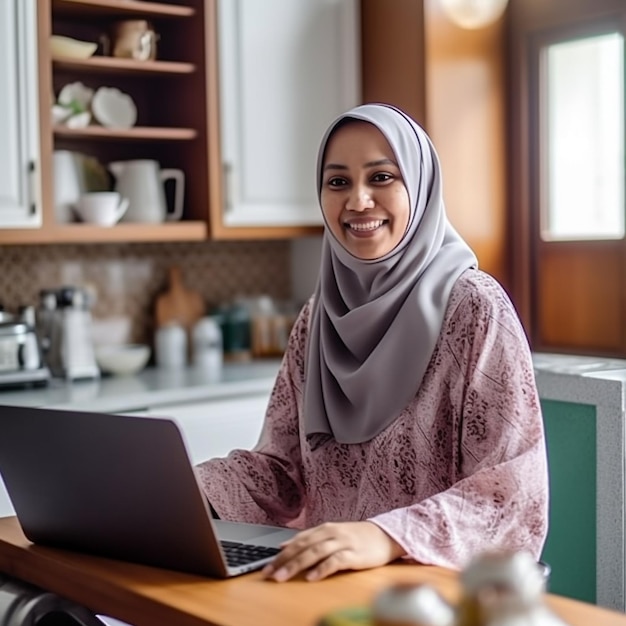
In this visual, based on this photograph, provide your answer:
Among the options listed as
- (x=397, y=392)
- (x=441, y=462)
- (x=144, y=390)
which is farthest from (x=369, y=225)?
(x=144, y=390)

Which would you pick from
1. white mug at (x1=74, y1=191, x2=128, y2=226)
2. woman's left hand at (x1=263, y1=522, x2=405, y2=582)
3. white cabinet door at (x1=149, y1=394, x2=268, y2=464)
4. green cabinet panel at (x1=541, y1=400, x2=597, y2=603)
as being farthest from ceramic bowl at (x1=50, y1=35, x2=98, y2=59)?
woman's left hand at (x1=263, y1=522, x2=405, y2=582)

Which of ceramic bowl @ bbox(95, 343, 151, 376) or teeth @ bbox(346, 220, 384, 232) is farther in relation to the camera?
ceramic bowl @ bbox(95, 343, 151, 376)

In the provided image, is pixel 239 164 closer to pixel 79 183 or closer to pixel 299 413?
pixel 79 183

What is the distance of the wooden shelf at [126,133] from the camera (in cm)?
338

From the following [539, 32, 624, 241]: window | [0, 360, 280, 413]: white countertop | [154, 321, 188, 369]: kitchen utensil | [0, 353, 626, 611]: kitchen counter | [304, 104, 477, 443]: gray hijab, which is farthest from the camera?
[154, 321, 188, 369]: kitchen utensil

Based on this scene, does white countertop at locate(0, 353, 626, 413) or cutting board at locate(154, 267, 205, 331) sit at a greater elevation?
cutting board at locate(154, 267, 205, 331)

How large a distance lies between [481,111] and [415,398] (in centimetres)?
233

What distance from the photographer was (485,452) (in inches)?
62.1

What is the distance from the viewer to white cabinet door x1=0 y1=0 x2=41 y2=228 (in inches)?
125

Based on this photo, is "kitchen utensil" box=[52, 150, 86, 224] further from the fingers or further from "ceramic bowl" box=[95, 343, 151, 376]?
the fingers

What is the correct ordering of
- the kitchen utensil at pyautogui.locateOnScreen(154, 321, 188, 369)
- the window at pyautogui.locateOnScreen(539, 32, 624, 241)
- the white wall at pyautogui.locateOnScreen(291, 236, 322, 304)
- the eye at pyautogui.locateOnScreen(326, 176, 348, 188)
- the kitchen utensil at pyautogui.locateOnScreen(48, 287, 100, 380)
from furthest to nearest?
the white wall at pyautogui.locateOnScreen(291, 236, 322, 304) < the kitchen utensil at pyautogui.locateOnScreen(154, 321, 188, 369) < the window at pyautogui.locateOnScreen(539, 32, 624, 241) < the kitchen utensil at pyautogui.locateOnScreen(48, 287, 100, 380) < the eye at pyautogui.locateOnScreen(326, 176, 348, 188)

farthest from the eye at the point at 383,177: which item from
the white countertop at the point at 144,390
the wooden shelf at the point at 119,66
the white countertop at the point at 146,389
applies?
the wooden shelf at the point at 119,66

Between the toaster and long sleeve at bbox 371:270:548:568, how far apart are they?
6.17ft

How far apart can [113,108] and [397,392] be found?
2.17 meters
